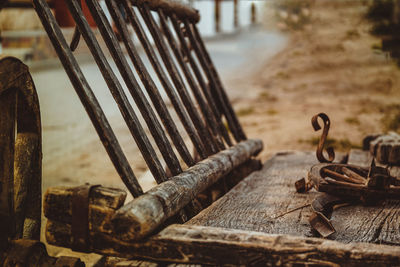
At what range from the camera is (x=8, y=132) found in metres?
1.90

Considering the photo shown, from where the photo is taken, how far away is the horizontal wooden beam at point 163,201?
1.51 metres

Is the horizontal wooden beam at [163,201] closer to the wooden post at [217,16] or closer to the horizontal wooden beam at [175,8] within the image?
the horizontal wooden beam at [175,8]

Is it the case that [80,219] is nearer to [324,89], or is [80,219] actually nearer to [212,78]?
[212,78]

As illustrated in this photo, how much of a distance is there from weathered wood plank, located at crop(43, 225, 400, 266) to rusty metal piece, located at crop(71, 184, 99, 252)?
37 millimetres

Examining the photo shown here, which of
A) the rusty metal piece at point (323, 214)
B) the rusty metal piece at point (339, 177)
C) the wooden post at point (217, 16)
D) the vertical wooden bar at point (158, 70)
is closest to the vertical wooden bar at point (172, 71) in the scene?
the vertical wooden bar at point (158, 70)

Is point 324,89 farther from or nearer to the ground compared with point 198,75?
nearer to the ground

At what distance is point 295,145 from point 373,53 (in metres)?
6.13

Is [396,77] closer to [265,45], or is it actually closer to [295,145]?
[295,145]

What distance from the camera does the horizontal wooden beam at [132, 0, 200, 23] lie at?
2705 mm

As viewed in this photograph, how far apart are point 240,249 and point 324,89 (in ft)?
25.8

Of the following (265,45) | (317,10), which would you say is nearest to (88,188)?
(265,45)

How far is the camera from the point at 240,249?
147 cm

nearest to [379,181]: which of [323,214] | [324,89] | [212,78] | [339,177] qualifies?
[339,177]

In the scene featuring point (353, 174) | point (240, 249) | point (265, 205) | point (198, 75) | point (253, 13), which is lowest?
point (253, 13)
